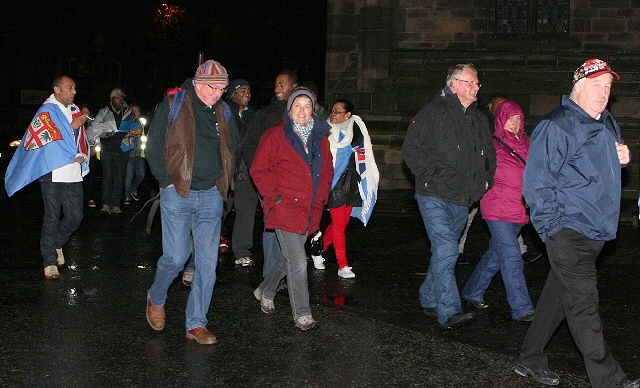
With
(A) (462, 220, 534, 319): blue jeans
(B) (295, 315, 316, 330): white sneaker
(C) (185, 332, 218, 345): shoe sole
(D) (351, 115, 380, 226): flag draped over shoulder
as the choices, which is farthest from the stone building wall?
(C) (185, 332, 218, 345): shoe sole

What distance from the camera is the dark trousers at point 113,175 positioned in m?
14.7

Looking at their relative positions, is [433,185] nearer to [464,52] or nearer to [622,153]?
[622,153]

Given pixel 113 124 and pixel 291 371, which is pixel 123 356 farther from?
pixel 113 124

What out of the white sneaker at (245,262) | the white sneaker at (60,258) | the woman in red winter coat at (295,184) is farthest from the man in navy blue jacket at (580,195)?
the white sneaker at (60,258)

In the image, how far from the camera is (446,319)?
23.7 ft

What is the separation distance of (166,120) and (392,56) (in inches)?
524

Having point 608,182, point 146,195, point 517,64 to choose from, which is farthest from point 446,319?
point 517,64

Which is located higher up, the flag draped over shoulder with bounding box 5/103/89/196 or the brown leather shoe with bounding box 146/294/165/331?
the flag draped over shoulder with bounding box 5/103/89/196

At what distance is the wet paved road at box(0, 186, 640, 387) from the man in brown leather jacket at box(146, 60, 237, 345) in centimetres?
45

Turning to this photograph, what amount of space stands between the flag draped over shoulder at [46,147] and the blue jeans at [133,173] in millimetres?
7140

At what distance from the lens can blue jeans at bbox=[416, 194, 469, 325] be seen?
7223 millimetres

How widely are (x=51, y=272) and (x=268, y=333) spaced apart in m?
2.89

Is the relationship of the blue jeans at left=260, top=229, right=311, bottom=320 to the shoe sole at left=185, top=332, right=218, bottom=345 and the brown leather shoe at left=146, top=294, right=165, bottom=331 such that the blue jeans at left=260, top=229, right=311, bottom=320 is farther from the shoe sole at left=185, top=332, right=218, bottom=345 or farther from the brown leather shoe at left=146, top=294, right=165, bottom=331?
the brown leather shoe at left=146, top=294, right=165, bottom=331

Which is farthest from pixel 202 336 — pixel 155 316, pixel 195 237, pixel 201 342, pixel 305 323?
pixel 305 323
